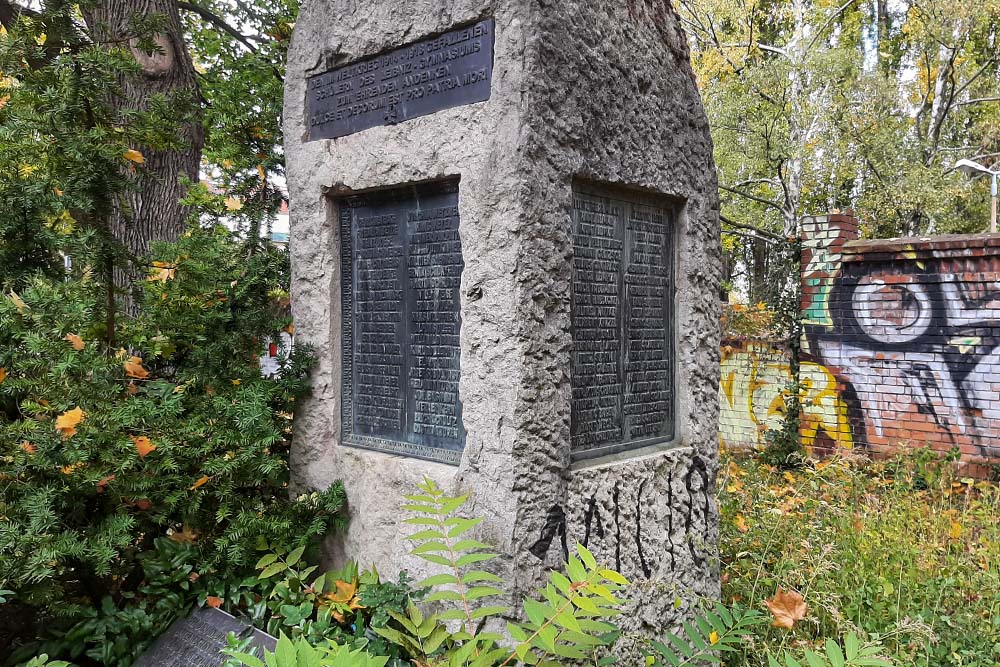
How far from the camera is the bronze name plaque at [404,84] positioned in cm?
271

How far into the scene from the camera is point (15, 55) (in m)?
2.99

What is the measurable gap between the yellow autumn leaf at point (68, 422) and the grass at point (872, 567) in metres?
2.82

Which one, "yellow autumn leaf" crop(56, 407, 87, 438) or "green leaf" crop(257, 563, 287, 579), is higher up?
Result: "yellow autumn leaf" crop(56, 407, 87, 438)

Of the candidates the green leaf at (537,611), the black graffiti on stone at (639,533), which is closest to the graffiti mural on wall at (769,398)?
the black graffiti on stone at (639,533)

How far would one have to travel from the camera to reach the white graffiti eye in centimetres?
681

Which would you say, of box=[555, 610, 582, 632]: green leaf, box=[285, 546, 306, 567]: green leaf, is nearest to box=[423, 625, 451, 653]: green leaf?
box=[555, 610, 582, 632]: green leaf

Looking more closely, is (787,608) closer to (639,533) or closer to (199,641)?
(639,533)

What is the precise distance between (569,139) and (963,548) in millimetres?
3551

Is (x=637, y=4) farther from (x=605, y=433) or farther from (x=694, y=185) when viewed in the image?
(x=605, y=433)

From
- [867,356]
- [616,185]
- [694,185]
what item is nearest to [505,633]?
[616,185]

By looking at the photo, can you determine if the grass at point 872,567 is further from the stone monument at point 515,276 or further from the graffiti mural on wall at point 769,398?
the graffiti mural on wall at point 769,398

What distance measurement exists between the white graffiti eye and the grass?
6.81 feet

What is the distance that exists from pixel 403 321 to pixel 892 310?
5.78 metres

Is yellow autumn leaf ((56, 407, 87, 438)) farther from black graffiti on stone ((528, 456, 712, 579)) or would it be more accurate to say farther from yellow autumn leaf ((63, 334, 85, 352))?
black graffiti on stone ((528, 456, 712, 579))
